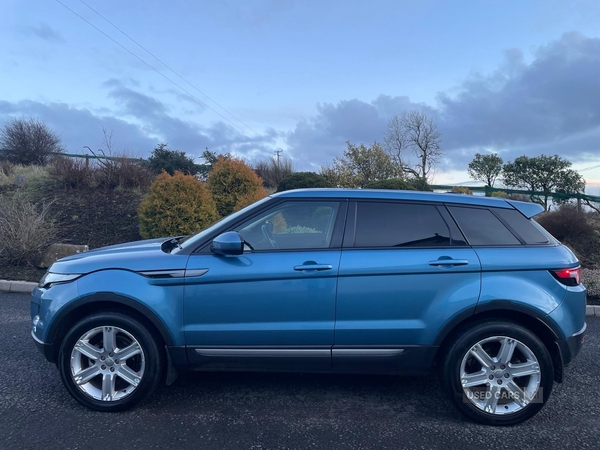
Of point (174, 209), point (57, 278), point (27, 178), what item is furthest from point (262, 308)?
point (27, 178)

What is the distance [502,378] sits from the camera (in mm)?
3311

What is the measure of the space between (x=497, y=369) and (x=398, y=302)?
2.99 feet

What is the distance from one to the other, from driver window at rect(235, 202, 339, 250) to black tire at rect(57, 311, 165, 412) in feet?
3.57

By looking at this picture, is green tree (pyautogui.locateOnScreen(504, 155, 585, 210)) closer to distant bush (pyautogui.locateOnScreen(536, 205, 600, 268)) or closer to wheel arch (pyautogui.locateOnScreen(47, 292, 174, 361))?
distant bush (pyautogui.locateOnScreen(536, 205, 600, 268))

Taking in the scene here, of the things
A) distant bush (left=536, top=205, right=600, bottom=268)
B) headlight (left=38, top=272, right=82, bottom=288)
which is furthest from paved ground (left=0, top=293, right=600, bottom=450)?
distant bush (left=536, top=205, right=600, bottom=268)

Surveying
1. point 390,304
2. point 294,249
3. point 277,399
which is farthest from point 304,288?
point 277,399

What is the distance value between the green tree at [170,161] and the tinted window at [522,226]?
54.6 ft

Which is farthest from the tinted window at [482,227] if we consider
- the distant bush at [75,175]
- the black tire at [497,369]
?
the distant bush at [75,175]

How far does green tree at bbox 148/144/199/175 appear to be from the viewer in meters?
19.2

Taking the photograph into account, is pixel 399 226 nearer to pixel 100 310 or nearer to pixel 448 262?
pixel 448 262

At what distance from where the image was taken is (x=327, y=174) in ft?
50.4

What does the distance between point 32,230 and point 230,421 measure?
735cm

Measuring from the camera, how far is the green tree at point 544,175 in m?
18.6

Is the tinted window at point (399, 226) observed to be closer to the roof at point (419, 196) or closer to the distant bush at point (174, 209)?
the roof at point (419, 196)
